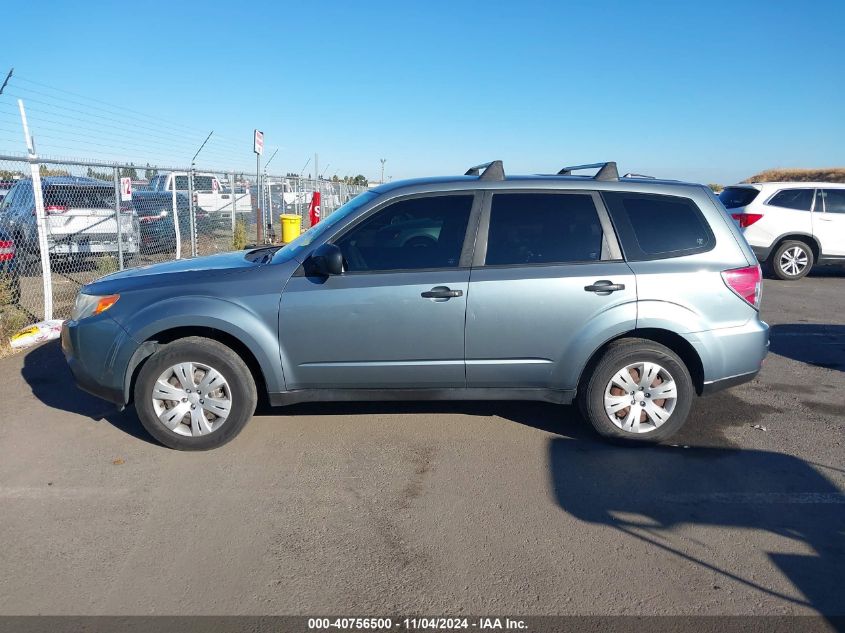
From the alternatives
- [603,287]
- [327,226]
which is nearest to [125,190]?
[327,226]

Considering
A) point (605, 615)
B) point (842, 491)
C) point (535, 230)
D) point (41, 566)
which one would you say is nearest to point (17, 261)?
point (41, 566)

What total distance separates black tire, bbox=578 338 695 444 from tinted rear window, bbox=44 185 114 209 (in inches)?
356

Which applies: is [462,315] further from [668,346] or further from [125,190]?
[125,190]

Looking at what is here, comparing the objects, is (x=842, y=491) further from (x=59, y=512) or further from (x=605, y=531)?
(x=59, y=512)

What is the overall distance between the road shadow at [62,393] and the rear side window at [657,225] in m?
3.61

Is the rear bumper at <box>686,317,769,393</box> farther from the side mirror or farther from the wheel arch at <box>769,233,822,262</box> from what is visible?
the wheel arch at <box>769,233,822,262</box>

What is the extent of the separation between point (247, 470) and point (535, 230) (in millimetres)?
2495

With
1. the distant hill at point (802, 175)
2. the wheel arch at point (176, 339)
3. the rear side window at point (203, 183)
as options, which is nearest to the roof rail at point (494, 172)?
the wheel arch at point (176, 339)

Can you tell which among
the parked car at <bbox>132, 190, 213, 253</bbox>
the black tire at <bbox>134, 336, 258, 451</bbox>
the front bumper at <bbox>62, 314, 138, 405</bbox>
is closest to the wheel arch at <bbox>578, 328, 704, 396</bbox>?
the black tire at <bbox>134, 336, 258, 451</bbox>

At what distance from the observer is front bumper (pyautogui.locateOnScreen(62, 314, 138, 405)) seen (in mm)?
4402

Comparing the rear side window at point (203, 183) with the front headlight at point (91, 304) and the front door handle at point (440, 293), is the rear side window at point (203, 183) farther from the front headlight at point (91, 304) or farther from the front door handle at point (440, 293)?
the front door handle at point (440, 293)

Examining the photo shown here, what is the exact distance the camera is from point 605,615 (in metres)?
2.85

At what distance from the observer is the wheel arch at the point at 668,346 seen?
4582mm

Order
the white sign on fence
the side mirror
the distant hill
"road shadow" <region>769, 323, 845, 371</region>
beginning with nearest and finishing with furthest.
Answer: the side mirror < "road shadow" <region>769, 323, 845, 371</region> < the white sign on fence < the distant hill
